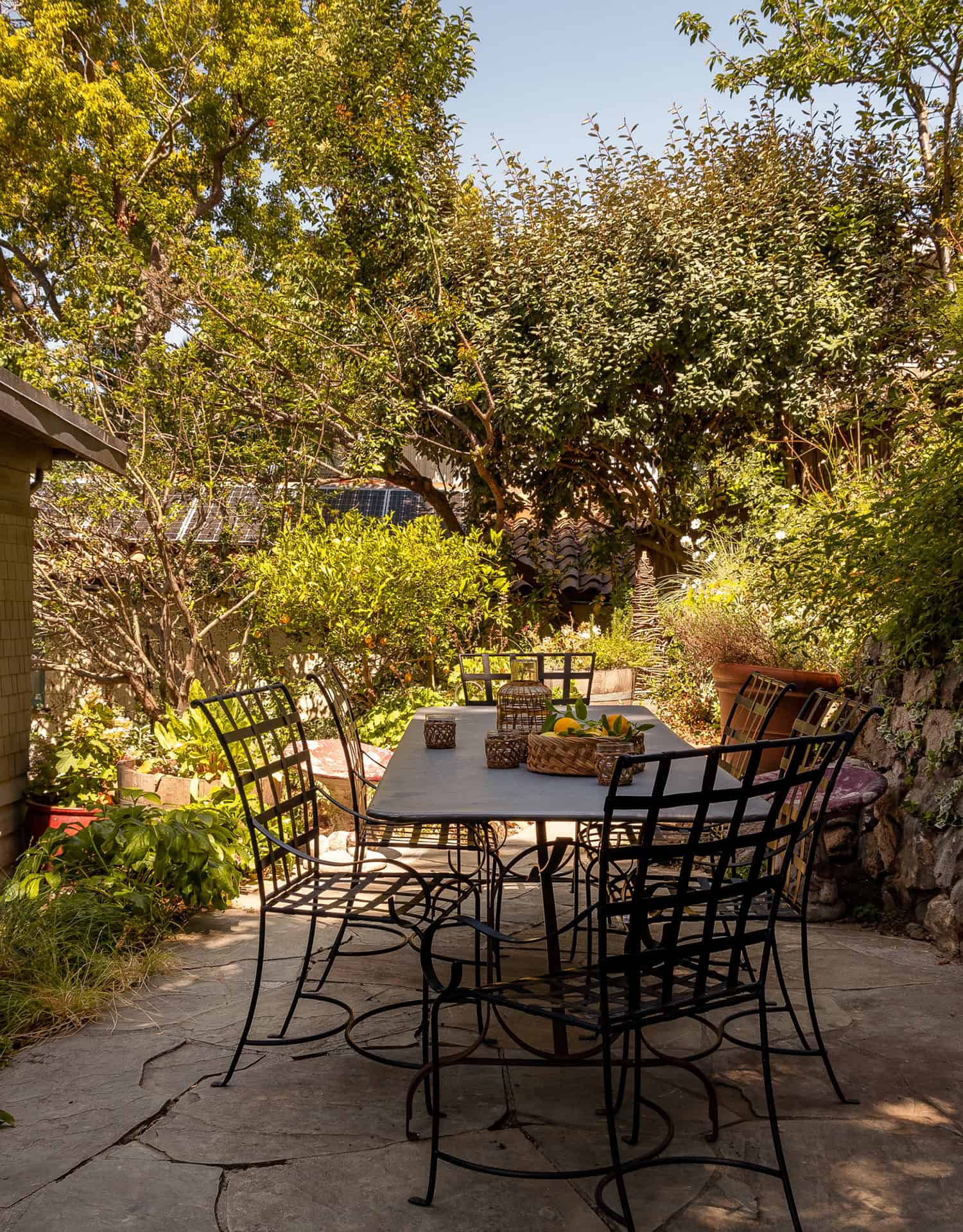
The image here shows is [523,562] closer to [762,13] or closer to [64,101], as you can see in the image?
[762,13]

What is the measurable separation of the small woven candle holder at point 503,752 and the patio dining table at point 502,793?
3 cm

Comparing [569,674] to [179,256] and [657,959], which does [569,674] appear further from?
[179,256]

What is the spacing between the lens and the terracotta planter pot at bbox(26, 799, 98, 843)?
17.9ft

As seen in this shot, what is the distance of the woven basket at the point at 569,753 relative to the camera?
2977 millimetres

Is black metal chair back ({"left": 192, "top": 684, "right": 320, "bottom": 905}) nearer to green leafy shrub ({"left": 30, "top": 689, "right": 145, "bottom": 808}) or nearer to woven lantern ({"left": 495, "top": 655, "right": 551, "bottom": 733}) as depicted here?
woven lantern ({"left": 495, "top": 655, "right": 551, "bottom": 733})

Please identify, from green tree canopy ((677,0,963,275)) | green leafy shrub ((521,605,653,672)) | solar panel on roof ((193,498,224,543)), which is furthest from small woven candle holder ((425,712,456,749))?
green tree canopy ((677,0,963,275))

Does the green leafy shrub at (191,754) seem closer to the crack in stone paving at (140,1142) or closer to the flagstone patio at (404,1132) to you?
the flagstone patio at (404,1132)

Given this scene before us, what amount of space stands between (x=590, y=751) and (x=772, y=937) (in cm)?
78

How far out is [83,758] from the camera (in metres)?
6.25

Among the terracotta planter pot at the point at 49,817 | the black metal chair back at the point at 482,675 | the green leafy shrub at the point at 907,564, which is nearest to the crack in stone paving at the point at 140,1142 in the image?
the black metal chair back at the point at 482,675

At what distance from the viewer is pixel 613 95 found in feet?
29.5

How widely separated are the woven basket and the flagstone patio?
3.18 ft

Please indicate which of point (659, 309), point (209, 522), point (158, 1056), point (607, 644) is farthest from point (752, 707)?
point (659, 309)

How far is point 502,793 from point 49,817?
12.7 ft
